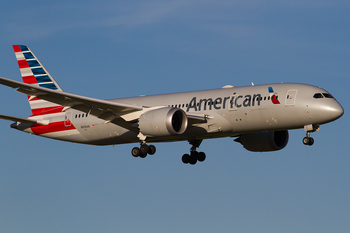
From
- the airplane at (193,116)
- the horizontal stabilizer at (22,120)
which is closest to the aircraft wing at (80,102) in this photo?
the airplane at (193,116)

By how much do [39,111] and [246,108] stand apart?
19.0 meters

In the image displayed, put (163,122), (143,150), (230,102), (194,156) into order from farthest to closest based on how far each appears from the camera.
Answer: (194,156), (143,150), (230,102), (163,122)

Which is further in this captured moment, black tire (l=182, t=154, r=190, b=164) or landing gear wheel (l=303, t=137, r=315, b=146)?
black tire (l=182, t=154, r=190, b=164)

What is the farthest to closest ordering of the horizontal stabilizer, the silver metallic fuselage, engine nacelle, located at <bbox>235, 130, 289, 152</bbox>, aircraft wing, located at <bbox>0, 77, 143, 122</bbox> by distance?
engine nacelle, located at <bbox>235, 130, 289, 152</bbox> → the horizontal stabilizer → the silver metallic fuselage → aircraft wing, located at <bbox>0, 77, 143, 122</bbox>

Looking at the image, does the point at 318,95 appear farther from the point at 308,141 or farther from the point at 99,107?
the point at 99,107

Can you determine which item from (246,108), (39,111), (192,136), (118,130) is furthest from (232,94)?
(39,111)

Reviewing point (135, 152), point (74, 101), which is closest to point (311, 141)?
point (135, 152)

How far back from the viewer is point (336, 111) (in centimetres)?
3944

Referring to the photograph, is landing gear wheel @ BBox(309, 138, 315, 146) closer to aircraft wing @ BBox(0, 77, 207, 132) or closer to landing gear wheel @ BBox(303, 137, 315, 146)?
landing gear wheel @ BBox(303, 137, 315, 146)

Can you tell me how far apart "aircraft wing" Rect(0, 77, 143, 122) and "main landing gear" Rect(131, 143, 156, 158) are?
2.91 meters

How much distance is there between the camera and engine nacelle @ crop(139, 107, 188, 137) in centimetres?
4053

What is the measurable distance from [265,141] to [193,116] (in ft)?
27.7

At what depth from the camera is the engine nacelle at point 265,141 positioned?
4797 centimetres

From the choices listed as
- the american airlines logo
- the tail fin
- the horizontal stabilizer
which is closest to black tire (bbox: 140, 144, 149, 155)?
the american airlines logo
